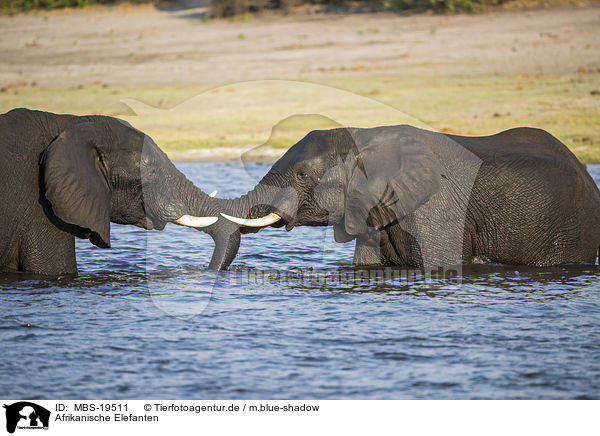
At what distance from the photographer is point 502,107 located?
18.7m

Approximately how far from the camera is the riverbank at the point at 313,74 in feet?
59.8

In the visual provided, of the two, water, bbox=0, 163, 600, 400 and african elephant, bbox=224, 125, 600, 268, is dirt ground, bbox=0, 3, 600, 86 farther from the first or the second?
water, bbox=0, 163, 600, 400

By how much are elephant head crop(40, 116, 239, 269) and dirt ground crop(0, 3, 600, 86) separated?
13.8m

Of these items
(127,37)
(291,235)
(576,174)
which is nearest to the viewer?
(576,174)

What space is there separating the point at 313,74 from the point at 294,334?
15500 mm

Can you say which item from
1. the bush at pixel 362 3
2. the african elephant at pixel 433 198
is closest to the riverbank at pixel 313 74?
the bush at pixel 362 3

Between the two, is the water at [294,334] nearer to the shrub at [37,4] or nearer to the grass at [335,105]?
the grass at [335,105]

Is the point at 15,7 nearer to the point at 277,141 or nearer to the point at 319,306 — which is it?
the point at 277,141

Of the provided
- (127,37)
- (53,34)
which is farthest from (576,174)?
(53,34)

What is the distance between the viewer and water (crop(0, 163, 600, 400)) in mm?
5680

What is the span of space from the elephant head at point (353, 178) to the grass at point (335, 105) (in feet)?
29.7

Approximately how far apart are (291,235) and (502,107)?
9.26 meters
